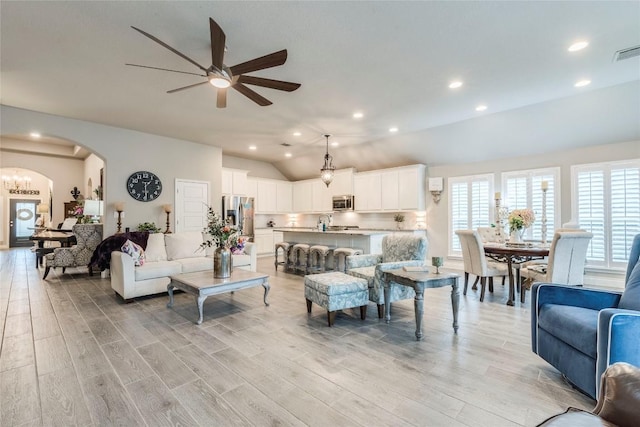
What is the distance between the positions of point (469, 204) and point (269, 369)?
5.97m

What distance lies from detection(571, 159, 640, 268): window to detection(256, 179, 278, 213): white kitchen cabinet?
7598mm

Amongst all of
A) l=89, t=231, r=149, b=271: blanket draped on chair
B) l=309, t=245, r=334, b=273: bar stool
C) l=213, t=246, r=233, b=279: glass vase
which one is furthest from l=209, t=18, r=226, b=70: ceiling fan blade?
l=89, t=231, r=149, b=271: blanket draped on chair

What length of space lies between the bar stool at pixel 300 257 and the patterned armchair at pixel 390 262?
2.36 meters

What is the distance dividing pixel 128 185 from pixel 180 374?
203 inches

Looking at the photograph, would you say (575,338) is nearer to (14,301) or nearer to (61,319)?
(61,319)

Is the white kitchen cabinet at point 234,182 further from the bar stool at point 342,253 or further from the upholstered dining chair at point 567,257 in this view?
the upholstered dining chair at point 567,257

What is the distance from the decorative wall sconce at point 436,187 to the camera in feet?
22.9

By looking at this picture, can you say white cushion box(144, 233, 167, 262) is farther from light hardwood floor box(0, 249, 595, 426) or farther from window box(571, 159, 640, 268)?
window box(571, 159, 640, 268)

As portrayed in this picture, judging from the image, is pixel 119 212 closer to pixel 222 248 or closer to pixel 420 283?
pixel 222 248

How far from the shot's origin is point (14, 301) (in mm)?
4129

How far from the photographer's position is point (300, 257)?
6406 millimetres

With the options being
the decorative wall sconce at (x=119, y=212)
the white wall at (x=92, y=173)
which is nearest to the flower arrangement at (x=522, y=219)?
the decorative wall sconce at (x=119, y=212)

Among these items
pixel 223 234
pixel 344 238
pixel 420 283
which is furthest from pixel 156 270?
pixel 420 283

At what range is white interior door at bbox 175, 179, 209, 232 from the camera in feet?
22.2
